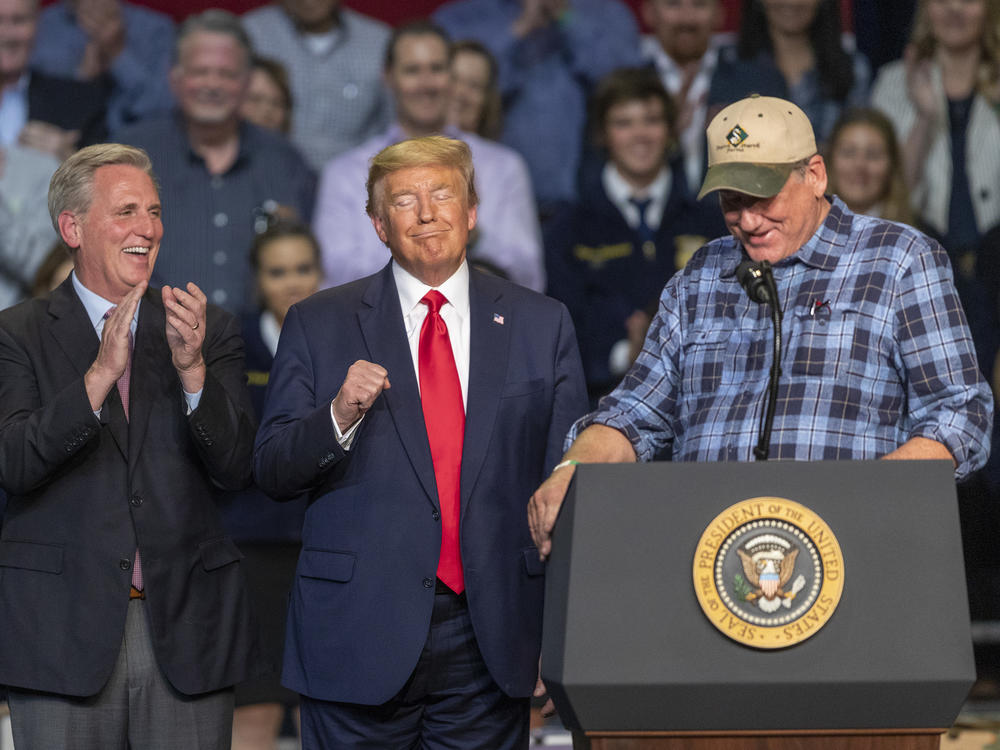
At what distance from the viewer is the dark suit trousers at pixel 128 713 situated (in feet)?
7.68

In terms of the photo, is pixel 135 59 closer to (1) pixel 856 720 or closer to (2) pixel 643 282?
(2) pixel 643 282

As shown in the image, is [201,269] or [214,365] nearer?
[214,365]

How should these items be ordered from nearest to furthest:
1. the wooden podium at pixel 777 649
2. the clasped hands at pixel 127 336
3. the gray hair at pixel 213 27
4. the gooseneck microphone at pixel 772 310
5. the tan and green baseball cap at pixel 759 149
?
the wooden podium at pixel 777 649, the gooseneck microphone at pixel 772 310, the tan and green baseball cap at pixel 759 149, the clasped hands at pixel 127 336, the gray hair at pixel 213 27

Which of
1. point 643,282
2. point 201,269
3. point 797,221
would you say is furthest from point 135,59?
point 797,221

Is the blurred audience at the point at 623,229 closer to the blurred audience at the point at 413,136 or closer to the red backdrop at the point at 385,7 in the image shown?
the blurred audience at the point at 413,136

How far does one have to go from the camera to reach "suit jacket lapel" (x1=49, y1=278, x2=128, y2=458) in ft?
7.99

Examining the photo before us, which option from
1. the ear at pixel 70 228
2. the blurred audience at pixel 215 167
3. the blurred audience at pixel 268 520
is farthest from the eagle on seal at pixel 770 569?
the blurred audience at pixel 215 167

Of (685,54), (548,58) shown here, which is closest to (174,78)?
(548,58)

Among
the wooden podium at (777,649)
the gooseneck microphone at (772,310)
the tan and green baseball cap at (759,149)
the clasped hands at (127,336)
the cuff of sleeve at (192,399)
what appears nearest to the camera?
the wooden podium at (777,649)

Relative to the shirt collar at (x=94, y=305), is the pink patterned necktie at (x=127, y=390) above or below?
below

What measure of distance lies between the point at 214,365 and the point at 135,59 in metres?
2.94

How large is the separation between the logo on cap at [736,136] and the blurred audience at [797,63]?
295 centimetres

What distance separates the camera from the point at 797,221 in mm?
2240

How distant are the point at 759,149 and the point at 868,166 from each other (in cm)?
302
